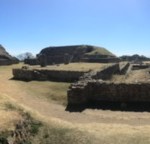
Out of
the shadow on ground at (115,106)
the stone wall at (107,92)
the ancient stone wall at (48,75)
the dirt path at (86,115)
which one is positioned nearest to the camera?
A: the dirt path at (86,115)

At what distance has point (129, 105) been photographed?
21.2 m

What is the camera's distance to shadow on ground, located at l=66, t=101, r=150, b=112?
20.6m

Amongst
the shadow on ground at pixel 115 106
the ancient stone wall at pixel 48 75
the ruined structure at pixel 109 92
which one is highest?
the ancient stone wall at pixel 48 75

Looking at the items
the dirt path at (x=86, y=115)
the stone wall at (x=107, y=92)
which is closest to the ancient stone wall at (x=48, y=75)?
the dirt path at (x=86, y=115)

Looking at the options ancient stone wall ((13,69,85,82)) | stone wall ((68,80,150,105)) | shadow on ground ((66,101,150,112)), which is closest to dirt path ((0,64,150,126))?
shadow on ground ((66,101,150,112))

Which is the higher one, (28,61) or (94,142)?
(28,61)

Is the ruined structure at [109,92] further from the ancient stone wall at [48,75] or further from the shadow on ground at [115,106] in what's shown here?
the ancient stone wall at [48,75]

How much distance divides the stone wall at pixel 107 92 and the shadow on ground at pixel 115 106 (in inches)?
15.6

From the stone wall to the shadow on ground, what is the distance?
0.40 m

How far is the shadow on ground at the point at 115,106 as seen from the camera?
20580 mm

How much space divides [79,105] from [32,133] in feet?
→ 20.9

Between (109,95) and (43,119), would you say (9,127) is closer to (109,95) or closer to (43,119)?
(43,119)

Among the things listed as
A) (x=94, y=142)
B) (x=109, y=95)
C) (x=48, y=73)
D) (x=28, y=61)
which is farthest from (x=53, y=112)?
(x=28, y=61)

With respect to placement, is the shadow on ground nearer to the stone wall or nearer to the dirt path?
the stone wall
